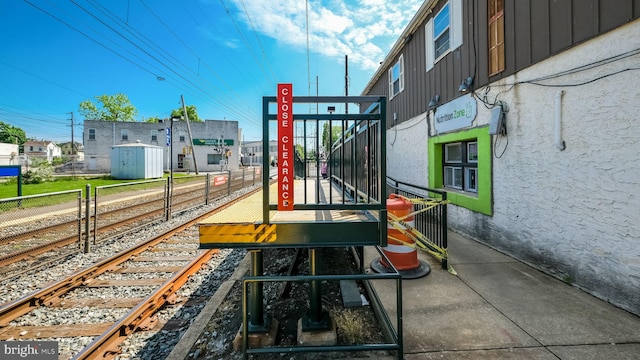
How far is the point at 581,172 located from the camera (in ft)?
12.5

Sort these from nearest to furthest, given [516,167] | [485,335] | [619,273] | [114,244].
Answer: [485,335]
[619,273]
[516,167]
[114,244]

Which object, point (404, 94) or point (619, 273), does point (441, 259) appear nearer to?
point (619, 273)

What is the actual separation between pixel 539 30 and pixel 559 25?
0.40 meters

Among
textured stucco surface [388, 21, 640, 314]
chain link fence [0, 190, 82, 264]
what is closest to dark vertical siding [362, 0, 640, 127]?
textured stucco surface [388, 21, 640, 314]

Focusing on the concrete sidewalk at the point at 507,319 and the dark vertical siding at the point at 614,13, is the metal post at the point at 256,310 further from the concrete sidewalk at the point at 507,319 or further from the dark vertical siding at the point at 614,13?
the dark vertical siding at the point at 614,13

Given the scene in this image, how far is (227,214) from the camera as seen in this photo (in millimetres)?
3100

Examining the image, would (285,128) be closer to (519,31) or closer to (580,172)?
(580,172)

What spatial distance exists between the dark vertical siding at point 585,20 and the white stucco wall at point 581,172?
0.43ft

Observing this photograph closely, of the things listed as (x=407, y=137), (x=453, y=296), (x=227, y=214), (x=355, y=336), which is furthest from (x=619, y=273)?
(x=407, y=137)

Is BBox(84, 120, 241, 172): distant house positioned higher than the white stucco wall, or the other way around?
BBox(84, 120, 241, 172): distant house

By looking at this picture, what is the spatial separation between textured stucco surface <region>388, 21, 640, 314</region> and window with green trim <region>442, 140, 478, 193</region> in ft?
4.56

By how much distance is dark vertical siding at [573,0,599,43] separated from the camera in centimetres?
359

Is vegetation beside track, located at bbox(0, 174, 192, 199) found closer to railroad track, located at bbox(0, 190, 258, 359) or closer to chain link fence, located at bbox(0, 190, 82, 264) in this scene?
chain link fence, located at bbox(0, 190, 82, 264)

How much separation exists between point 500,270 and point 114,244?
25.7 ft
